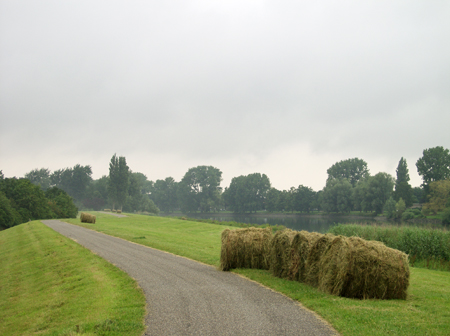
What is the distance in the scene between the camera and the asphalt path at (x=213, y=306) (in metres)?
7.27

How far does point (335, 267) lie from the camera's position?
1052 centimetres

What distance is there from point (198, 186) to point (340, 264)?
162 metres

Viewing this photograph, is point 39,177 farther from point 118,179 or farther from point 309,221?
point 309,221

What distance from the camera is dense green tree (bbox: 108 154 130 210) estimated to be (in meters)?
109

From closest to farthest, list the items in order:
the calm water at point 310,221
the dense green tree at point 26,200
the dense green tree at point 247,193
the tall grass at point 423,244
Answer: the tall grass at point 423,244
the dense green tree at point 26,200
the calm water at point 310,221
the dense green tree at point 247,193

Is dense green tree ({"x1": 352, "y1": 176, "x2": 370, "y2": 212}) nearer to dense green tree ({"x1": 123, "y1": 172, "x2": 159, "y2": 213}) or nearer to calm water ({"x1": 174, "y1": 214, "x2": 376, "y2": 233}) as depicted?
calm water ({"x1": 174, "y1": 214, "x2": 376, "y2": 233})

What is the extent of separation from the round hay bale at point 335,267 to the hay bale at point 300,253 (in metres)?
0.93

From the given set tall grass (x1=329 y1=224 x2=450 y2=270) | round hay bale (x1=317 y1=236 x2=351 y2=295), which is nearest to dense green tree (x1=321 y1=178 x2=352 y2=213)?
tall grass (x1=329 y1=224 x2=450 y2=270)

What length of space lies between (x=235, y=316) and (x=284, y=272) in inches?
208

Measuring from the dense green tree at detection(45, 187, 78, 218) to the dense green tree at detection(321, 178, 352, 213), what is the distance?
76.7 metres

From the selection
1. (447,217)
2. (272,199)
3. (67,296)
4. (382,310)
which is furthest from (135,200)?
(382,310)

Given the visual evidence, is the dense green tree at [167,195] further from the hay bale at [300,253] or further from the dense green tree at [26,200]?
the hay bale at [300,253]

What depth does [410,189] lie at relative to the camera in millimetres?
88375

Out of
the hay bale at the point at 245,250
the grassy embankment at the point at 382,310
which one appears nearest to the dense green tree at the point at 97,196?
the hay bale at the point at 245,250
